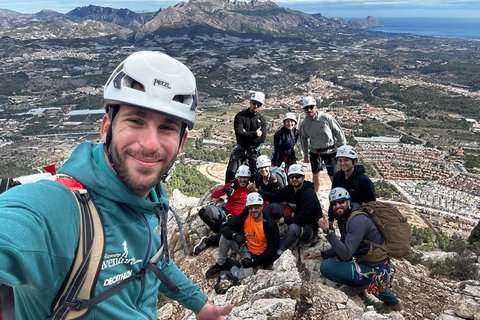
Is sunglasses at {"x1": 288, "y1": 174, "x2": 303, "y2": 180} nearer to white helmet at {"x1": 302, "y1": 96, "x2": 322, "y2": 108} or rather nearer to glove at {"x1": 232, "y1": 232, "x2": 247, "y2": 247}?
glove at {"x1": 232, "y1": 232, "x2": 247, "y2": 247}

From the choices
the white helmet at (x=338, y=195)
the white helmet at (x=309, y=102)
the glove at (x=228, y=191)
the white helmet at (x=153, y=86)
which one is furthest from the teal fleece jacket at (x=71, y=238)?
the white helmet at (x=309, y=102)

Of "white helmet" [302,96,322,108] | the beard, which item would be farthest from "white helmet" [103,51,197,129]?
"white helmet" [302,96,322,108]

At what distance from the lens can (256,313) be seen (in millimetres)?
3457

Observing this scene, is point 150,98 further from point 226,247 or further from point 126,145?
point 226,247

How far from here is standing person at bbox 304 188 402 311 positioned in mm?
4348

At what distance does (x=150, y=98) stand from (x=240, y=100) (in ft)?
301

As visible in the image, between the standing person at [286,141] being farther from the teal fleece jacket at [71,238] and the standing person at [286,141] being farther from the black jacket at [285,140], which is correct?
the teal fleece jacket at [71,238]

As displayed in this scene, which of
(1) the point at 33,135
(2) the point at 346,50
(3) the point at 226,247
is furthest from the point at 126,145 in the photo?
(2) the point at 346,50

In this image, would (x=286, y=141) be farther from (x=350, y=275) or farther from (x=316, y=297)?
(x=316, y=297)

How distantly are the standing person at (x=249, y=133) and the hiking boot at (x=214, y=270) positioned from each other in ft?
7.50

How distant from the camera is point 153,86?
61.0 inches

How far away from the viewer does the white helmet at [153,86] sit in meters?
1.50

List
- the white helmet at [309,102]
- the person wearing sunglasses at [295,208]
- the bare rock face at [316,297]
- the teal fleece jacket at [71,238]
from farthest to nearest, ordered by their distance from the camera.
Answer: the white helmet at [309,102] < the person wearing sunglasses at [295,208] < the bare rock face at [316,297] < the teal fleece jacket at [71,238]

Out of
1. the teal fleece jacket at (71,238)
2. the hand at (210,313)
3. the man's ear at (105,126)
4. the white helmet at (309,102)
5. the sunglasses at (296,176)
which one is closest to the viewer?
the teal fleece jacket at (71,238)
